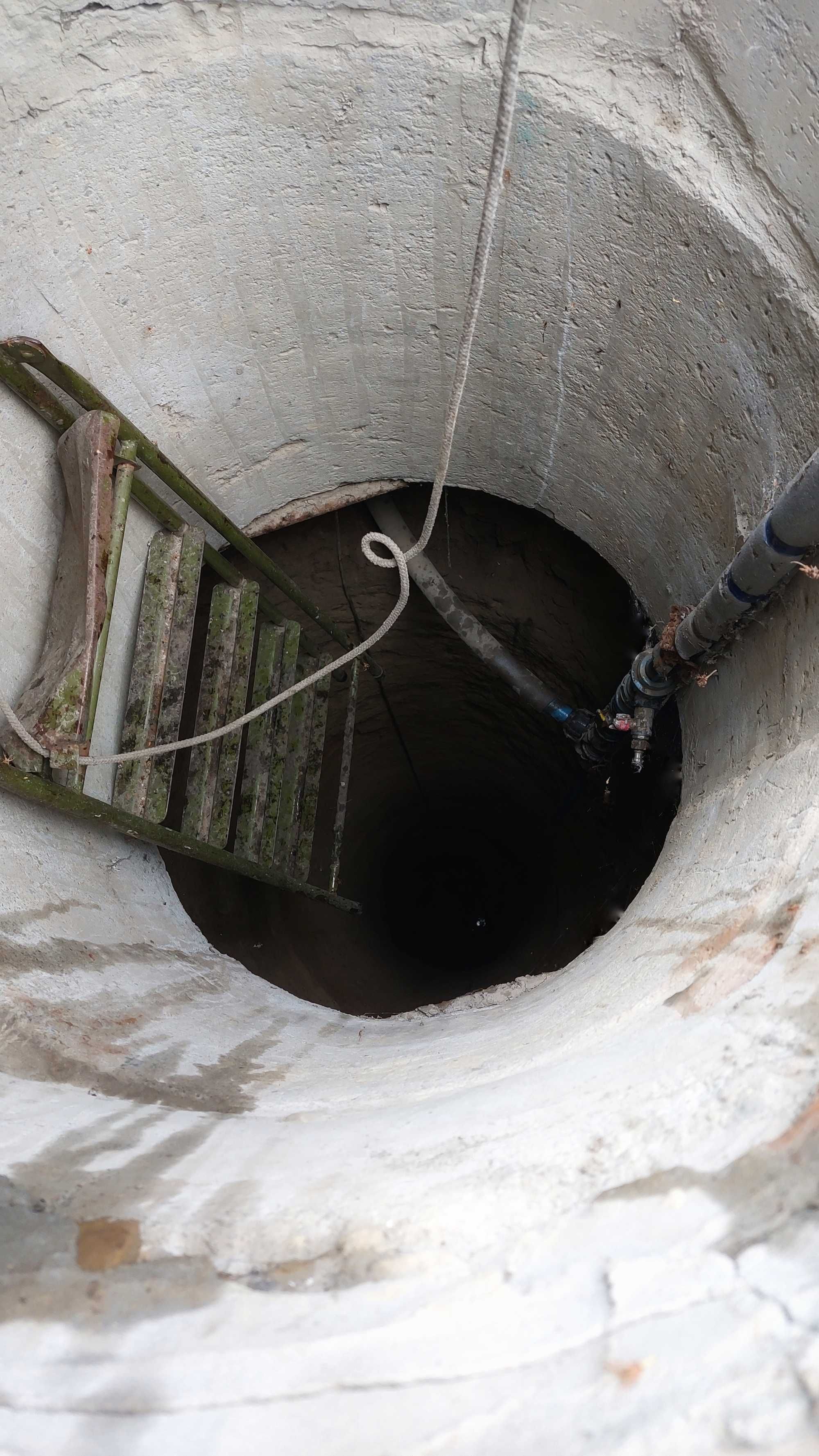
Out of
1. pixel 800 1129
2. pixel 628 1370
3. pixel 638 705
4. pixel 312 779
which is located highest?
pixel 312 779

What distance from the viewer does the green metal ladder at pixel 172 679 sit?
7.71 ft

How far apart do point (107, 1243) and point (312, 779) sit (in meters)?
2.94

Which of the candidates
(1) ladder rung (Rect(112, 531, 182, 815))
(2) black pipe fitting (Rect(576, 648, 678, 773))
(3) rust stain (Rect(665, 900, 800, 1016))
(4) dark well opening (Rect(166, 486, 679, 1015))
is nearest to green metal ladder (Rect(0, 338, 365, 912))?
(1) ladder rung (Rect(112, 531, 182, 815))

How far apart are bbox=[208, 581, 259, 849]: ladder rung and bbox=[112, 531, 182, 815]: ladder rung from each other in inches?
13.1

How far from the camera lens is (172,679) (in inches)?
116

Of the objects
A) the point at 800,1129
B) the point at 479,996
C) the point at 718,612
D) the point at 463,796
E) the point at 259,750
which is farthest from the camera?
the point at 463,796

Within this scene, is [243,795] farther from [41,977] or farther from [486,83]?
[486,83]

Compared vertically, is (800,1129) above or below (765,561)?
below

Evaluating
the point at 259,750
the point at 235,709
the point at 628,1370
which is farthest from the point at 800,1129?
the point at 259,750

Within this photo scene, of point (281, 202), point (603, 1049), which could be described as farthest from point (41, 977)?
point (281, 202)

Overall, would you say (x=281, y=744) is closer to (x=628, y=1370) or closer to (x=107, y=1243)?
(x=107, y=1243)

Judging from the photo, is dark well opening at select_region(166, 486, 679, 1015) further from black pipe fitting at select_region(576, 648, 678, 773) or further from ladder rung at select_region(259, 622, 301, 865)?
ladder rung at select_region(259, 622, 301, 865)

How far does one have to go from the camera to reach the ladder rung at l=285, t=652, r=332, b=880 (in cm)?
396

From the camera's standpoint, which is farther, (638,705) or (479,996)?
(638,705)
